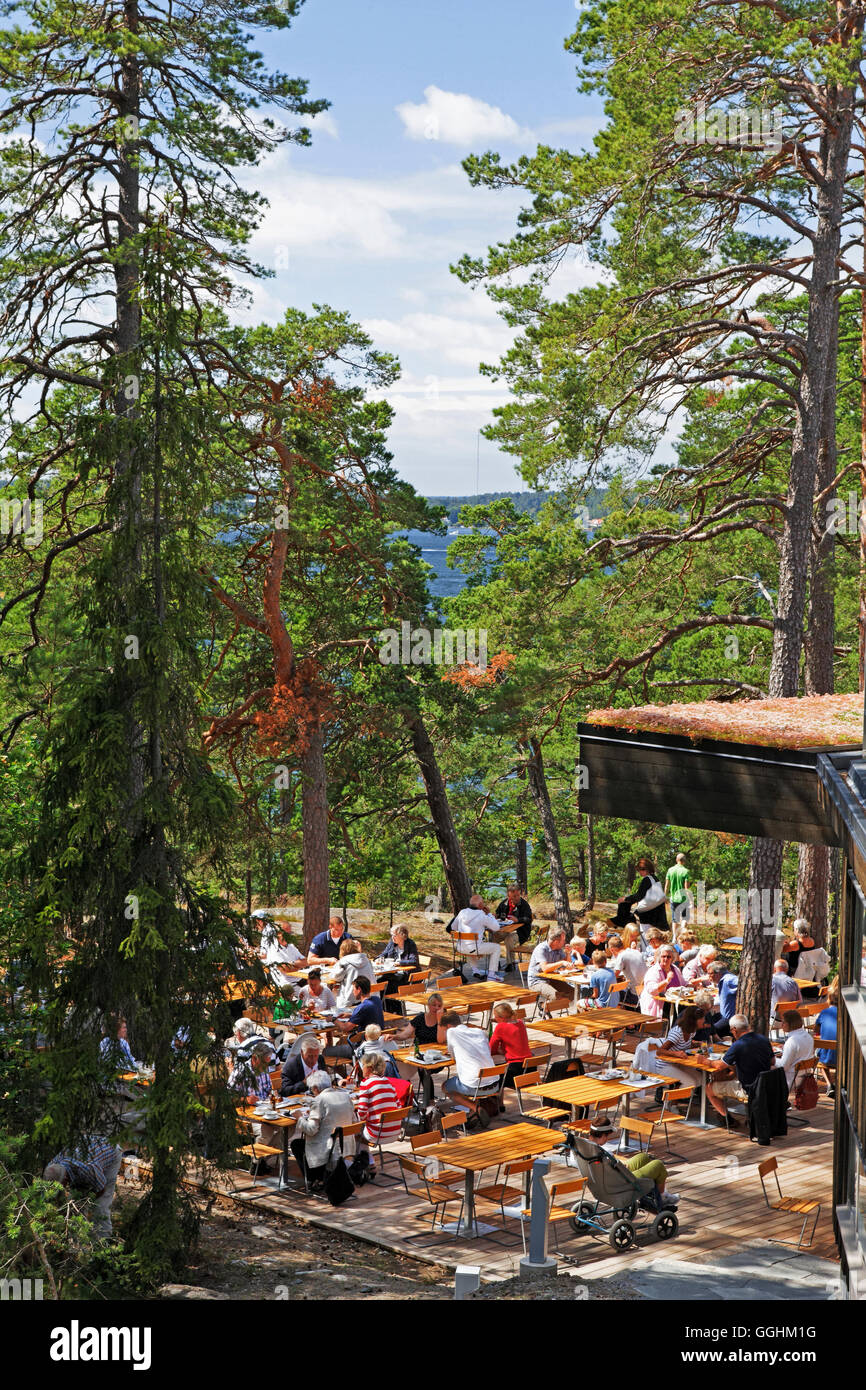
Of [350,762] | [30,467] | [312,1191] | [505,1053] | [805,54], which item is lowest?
[312,1191]

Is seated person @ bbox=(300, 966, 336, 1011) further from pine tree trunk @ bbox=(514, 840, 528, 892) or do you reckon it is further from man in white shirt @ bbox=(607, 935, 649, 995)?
pine tree trunk @ bbox=(514, 840, 528, 892)

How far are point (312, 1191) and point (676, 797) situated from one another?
5014 mm

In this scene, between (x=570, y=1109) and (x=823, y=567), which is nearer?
(x=570, y=1109)

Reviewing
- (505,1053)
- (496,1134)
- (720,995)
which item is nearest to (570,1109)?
(505,1053)

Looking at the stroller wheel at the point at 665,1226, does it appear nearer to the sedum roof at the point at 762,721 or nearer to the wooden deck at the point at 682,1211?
the wooden deck at the point at 682,1211

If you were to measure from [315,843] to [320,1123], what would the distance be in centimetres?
1120

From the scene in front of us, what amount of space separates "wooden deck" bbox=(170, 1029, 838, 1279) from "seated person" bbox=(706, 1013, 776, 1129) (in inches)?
15.2

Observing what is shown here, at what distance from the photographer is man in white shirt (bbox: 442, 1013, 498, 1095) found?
44.0ft

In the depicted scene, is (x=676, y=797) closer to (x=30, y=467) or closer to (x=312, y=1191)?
(x=312, y=1191)

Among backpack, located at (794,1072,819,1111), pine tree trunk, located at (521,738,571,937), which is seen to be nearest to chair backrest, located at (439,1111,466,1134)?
backpack, located at (794,1072,819,1111)

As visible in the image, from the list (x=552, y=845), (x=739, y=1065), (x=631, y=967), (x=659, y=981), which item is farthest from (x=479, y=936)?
(x=552, y=845)

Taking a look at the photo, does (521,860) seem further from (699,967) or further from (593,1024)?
(593,1024)

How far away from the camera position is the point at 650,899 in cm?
2016

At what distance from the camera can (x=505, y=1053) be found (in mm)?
14078
